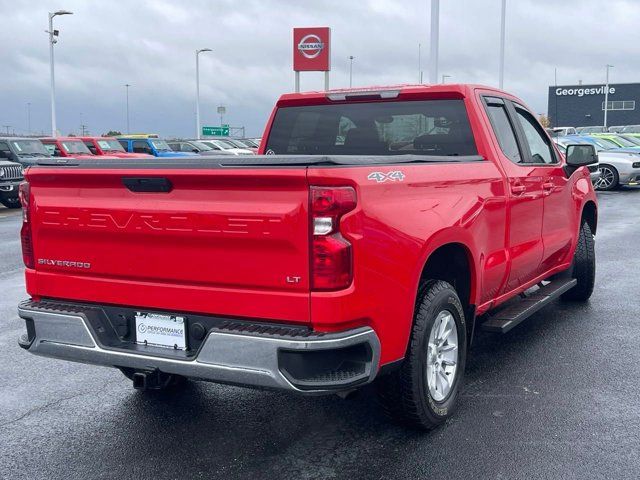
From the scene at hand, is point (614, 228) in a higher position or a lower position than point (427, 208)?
lower

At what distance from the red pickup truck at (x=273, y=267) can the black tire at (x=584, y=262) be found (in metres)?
2.47

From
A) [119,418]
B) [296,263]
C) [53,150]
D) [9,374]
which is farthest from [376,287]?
[53,150]

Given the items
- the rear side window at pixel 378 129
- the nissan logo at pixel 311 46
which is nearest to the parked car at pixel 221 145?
the nissan logo at pixel 311 46

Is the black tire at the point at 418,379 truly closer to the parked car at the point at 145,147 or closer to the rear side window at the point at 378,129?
the rear side window at the point at 378,129

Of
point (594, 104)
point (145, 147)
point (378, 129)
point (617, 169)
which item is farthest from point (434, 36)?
point (594, 104)

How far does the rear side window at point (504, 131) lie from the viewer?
215 inches

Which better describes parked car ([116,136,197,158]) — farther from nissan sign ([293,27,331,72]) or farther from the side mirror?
the side mirror

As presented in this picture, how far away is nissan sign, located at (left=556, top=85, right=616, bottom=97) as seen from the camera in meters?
87.2

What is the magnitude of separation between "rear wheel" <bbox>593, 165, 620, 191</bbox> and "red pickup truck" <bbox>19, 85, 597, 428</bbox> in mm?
18723

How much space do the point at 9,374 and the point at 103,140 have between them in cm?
2184

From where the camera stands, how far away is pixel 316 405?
4797mm

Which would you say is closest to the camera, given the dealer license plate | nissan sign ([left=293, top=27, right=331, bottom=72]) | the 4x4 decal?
the 4x4 decal

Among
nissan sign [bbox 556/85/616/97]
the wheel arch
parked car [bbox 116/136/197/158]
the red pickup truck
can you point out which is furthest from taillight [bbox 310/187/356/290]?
nissan sign [bbox 556/85/616/97]

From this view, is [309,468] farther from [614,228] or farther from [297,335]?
[614,228]
